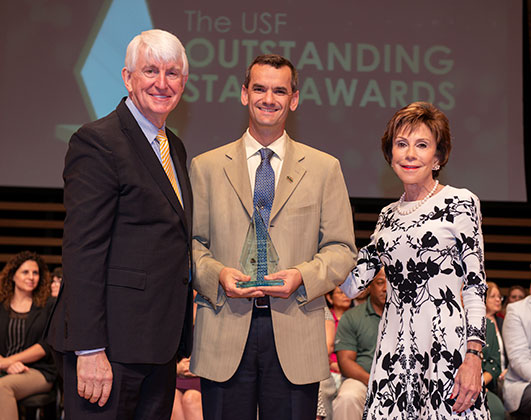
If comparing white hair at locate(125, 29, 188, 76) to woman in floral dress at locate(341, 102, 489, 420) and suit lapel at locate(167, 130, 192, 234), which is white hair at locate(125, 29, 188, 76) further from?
woman in floral dress at locate(341, 102, 489, 420)

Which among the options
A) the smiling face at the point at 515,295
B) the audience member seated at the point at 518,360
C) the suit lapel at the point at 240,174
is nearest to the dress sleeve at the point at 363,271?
the suit lapel at the point at 240,174

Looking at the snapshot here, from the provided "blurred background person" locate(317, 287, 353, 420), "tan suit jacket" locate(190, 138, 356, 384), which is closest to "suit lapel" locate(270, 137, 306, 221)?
"tan suit jacket" locate(190, 138, 356, 384)

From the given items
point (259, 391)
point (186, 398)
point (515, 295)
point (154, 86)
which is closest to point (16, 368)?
point (186, 398)

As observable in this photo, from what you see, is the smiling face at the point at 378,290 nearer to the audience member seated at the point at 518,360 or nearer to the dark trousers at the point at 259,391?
the audience member seated at the point at 518,360

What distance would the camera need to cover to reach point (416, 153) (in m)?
2.43

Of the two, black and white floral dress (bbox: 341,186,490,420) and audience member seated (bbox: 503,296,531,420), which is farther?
audience member seated (bbox: 503,296,531,420)

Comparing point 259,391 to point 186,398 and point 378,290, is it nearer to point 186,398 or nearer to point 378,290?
point 186,398

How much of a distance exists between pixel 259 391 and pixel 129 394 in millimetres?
514

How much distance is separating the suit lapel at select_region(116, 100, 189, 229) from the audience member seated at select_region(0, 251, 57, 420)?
2.79 metres

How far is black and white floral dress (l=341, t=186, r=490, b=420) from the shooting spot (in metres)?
2.27

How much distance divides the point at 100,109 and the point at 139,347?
15.7 feet

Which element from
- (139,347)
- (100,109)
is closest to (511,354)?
(139,347)

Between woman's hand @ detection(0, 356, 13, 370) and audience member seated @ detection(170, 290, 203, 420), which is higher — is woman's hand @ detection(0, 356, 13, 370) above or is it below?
above

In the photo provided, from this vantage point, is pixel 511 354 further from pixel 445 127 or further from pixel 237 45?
pixel 237 45
